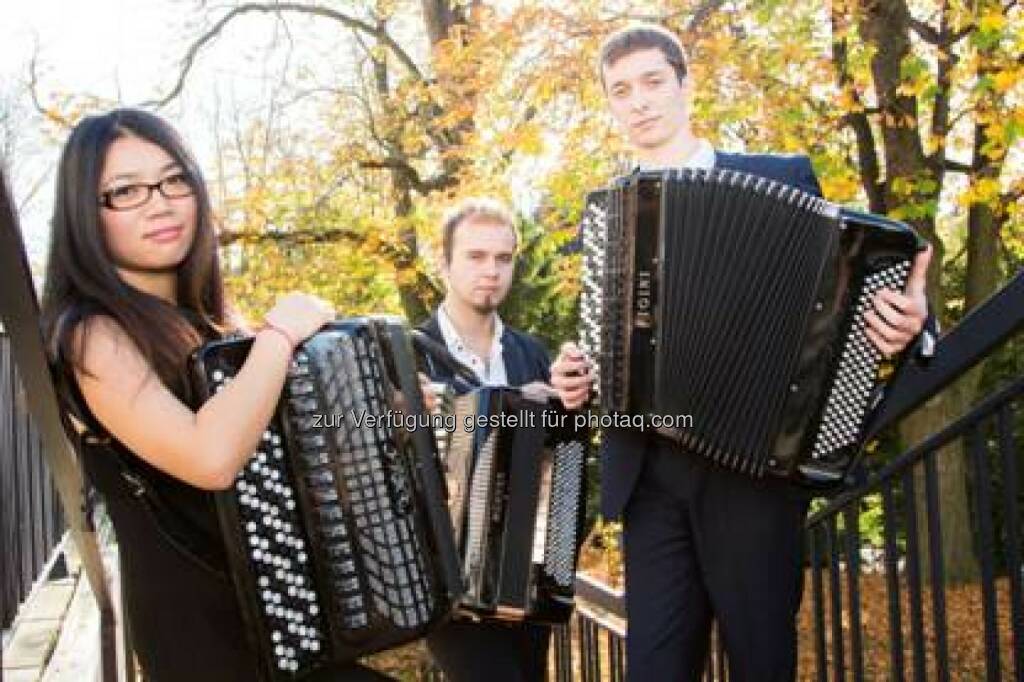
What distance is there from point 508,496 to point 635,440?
41 centimetres

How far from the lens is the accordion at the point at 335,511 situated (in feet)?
5.52

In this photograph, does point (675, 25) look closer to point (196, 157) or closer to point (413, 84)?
point (413, 84)

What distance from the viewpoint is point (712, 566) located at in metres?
2.38

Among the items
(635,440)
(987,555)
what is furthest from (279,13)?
(987,555)

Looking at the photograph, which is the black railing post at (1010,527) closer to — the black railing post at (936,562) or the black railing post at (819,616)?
the black railing post at (936,562)

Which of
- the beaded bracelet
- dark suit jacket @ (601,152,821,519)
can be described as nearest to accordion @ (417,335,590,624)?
dark suit jacket @ (601,152,821,519)

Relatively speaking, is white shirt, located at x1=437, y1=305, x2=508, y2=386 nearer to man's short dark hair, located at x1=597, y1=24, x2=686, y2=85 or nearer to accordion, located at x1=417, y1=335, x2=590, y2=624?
accordion, located at x1=417, y1=335, x2=590, y2=624

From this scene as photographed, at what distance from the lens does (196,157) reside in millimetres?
1888

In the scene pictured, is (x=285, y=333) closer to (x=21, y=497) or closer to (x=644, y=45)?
(x=644, y=45)

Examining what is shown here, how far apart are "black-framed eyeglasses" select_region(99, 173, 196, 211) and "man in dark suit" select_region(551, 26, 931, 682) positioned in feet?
3.33

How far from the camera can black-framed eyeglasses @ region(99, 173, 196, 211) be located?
174 centimetres

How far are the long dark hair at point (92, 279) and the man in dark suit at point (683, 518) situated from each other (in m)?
1.04

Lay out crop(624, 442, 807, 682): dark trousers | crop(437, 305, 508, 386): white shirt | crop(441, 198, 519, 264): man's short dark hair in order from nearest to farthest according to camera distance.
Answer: crop(624, 442, 807, 682): dark trousers
crop(437, 305, 508, 386): white shirt
crop(441, 198, 519, 264): man's short dark hair

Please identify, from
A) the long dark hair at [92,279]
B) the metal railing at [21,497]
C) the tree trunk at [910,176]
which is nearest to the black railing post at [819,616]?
the long dark hair at [92,279]
